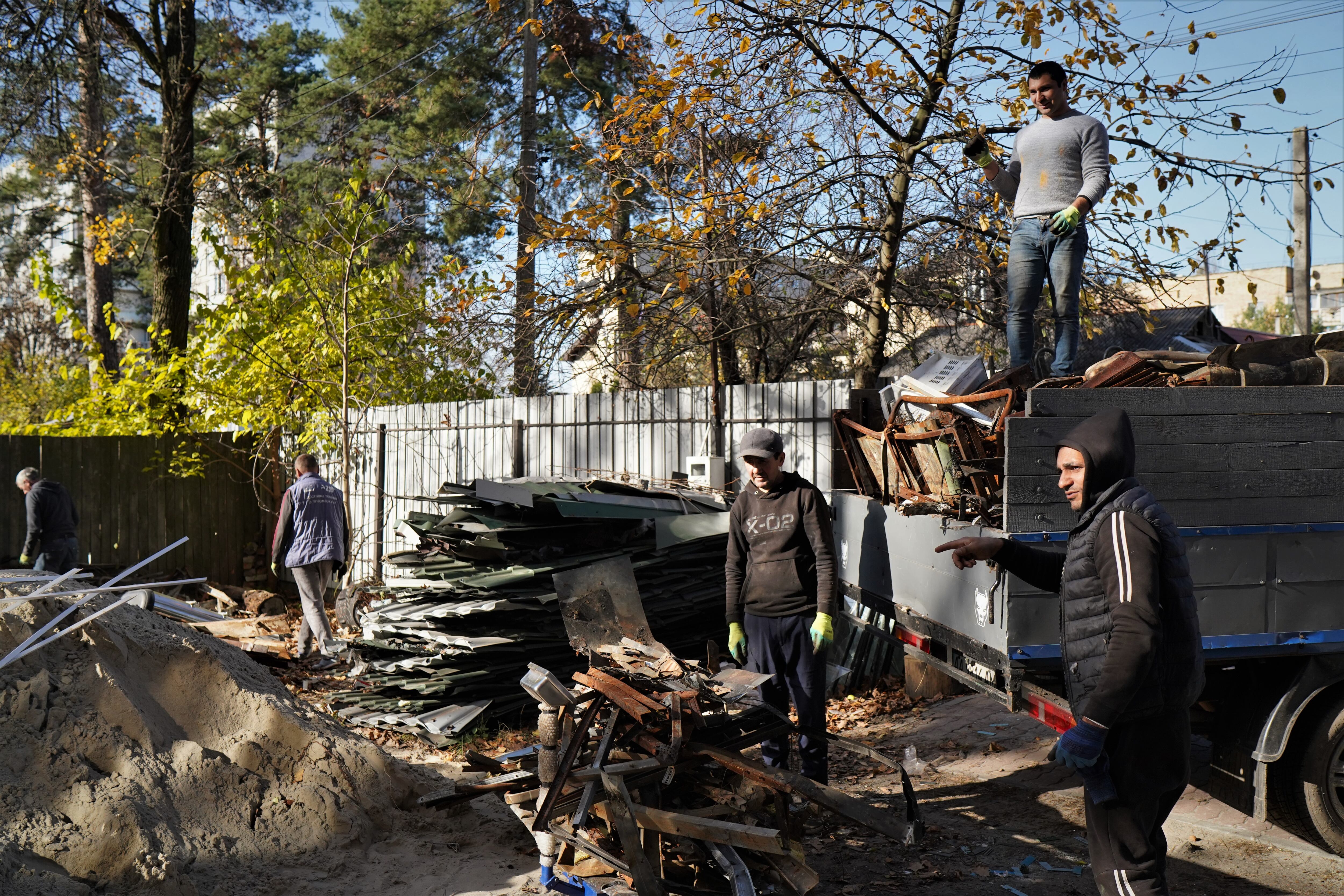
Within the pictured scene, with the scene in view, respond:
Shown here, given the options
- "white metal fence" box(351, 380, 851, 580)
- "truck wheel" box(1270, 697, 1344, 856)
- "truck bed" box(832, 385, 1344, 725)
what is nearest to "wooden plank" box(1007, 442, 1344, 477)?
"truck bed" box(832, 385, 1344, 725)

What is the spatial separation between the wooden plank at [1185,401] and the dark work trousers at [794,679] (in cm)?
179

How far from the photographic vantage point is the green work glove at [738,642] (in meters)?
5.39

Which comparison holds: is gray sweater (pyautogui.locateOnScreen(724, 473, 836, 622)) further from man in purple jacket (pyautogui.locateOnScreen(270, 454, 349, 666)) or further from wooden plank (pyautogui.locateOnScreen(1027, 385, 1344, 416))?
man in purple jacket (pyautogui.locateOnScreen(270, 454, 349, 666))

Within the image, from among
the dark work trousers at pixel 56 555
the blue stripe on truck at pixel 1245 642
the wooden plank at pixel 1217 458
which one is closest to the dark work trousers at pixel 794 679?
the blue stripe on truck at pixel 1245 642

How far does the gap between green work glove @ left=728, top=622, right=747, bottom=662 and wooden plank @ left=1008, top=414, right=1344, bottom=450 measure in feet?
6.86

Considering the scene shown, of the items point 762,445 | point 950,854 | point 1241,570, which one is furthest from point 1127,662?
point 762,445

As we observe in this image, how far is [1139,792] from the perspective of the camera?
118 inches

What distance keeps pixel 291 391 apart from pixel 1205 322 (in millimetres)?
18032

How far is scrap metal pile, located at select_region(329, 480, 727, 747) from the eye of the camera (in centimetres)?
678

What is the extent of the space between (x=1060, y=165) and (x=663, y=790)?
3.85 m

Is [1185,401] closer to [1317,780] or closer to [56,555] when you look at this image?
[1317,780]

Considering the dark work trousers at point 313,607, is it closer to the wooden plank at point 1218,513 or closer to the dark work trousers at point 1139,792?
the wooden plank at point 1218,513

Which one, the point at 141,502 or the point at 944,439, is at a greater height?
the point at 944,439

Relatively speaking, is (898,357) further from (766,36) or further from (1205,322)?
(1205,322)
